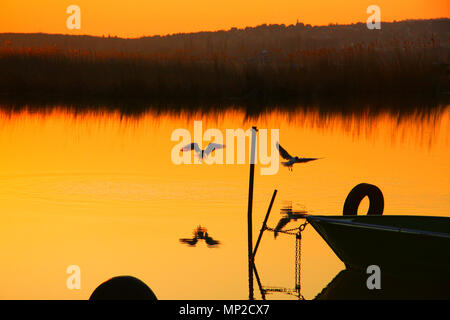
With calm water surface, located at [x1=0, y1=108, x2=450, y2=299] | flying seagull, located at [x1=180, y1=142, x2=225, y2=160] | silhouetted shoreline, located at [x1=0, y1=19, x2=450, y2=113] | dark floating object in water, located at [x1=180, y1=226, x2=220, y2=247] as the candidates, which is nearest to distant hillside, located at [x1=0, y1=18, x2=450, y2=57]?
silhouetted shoreline, located at [x1=0, y1=19, x2=450, y2=113]

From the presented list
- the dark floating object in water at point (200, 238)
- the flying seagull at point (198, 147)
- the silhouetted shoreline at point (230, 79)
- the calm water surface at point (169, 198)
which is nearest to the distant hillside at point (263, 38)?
the silhouetted shoreline at point (230, 79)

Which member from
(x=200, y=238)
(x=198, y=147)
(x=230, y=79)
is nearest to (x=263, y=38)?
(x=230, y=79)

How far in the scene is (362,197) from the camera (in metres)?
9.36

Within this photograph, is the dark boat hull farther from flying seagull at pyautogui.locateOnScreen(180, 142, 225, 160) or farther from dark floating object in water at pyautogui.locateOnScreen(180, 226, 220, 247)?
flying seagull at pyautogui.locateOnScreen(180, 142, 225, 160)

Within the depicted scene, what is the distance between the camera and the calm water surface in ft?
27.3

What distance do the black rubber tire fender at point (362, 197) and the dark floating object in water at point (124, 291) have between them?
3.52 meters

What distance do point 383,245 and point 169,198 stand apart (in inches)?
169

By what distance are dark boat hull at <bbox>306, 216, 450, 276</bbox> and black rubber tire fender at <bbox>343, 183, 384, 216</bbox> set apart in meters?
0.68

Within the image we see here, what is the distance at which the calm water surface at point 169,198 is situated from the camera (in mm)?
8320

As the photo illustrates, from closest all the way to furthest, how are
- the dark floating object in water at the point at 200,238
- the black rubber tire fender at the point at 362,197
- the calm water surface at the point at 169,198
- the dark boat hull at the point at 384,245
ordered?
1. the dark boat hull at the point at 384,245
2. the calm water surface at the point at 169,198
3. the black rubber tire fender at the point at 362,197
4. the dark floating object in water at the point at 200,238

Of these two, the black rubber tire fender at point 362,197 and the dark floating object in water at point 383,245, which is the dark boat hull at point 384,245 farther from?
the black rubber tire fender at point 362,197

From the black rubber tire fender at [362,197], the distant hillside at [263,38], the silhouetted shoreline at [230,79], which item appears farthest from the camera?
the distant hillside at [263,38]

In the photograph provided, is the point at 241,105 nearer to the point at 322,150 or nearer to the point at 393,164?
the point at 322,150
